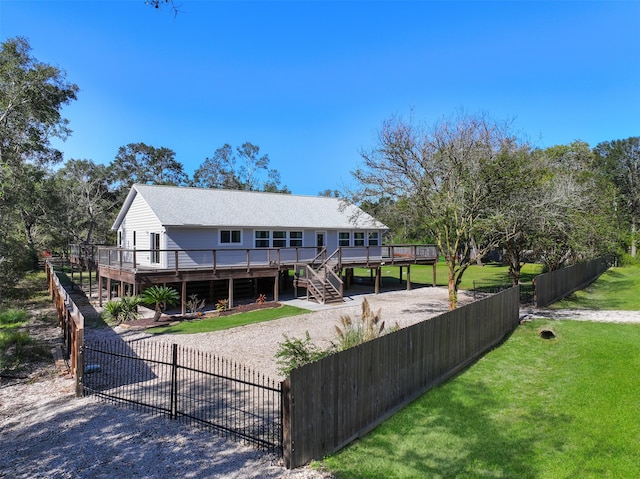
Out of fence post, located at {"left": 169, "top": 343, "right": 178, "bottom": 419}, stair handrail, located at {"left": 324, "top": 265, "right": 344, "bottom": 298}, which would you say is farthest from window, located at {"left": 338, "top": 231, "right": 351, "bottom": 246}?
fence post, located at {"left": 169, "top": 343, "right": 178, "bottom": 419}

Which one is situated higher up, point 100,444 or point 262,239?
point 262,239

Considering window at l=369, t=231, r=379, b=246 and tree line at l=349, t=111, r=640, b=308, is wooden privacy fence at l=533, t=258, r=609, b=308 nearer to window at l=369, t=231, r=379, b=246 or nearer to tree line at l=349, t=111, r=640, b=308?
Answer: tree line at l=349, t=111, r=640, b=308

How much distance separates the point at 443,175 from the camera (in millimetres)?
14977

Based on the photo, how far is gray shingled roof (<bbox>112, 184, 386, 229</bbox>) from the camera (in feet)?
69.6

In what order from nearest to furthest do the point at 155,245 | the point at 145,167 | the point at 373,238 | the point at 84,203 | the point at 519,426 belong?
the point at 519,426, the point at 155,245, the point at 373,238, the point at 84,203, the point at 145,167

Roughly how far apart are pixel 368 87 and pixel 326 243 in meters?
11.6

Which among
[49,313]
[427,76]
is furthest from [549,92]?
[49,313]

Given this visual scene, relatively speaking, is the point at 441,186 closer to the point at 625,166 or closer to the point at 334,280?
the point at 334,280

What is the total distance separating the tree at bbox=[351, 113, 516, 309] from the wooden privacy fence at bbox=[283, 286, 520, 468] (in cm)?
475

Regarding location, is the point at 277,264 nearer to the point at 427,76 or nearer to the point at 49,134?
the point at 427,76

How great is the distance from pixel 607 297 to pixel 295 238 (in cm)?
1797

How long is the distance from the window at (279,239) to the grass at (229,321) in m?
5.50

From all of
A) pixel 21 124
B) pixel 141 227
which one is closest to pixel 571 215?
pixel 141 227

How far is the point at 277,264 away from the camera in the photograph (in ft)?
70.1
